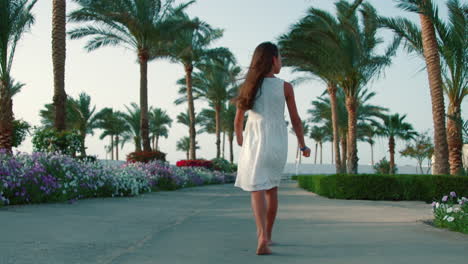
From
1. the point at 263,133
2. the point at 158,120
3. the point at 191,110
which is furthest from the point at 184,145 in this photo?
the point at 263,133

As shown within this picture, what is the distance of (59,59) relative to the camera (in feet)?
53.1

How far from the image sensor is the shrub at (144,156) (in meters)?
22.3

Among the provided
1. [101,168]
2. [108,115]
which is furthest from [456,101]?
[108,115]

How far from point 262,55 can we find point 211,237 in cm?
215

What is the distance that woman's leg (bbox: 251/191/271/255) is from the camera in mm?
4344

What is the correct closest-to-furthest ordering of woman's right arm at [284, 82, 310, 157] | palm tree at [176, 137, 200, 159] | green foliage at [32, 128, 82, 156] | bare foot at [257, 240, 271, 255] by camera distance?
bare foot at [257, 240, 271, 255] → woman's right arm at [284, 82, 310, 157] → green foliage at [32, 128, 82, 156] → palm tree at [176, 137, 200, 159]

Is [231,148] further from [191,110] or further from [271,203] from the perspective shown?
[271,203]

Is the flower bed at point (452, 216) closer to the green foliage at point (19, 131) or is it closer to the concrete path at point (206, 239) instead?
the concrete path at point (206, 239)

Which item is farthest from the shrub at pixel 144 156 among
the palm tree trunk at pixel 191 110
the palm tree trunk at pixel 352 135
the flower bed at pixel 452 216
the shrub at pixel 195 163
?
the flower bed at pixel 452 216

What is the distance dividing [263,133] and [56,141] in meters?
12.4

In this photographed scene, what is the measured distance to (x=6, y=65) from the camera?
558 inches

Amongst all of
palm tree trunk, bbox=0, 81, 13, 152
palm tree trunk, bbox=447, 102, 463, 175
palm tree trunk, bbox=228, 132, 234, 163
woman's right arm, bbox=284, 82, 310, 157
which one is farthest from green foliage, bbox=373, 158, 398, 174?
woman's right arm, bbox=284, 82, 310, 157

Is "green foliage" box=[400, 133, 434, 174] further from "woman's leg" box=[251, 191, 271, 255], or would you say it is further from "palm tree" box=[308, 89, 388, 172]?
"woman's leg" box=[251, 191, 271, 255]

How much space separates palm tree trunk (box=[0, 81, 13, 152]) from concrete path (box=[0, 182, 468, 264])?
7.13 meters
